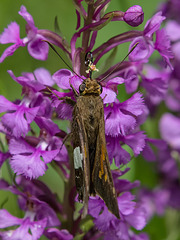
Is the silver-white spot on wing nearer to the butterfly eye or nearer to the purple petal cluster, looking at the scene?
the purple petal cluster

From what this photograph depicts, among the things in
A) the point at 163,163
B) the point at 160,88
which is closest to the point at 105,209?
the point at 160,88

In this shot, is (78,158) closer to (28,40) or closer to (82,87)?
(82,87)

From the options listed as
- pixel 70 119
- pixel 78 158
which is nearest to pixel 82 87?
pixel 70 119

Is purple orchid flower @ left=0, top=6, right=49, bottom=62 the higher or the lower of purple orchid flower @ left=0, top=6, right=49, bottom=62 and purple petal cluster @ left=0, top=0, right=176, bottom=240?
the higher

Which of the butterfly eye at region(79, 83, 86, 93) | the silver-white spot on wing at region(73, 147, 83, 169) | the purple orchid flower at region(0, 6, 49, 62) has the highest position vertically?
the purple orchid flower at region(0, 6, 49, 62)

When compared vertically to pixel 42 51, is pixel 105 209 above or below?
below

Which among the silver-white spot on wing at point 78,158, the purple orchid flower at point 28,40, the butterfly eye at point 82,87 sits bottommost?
the silver-white spot on wing at point 78,158

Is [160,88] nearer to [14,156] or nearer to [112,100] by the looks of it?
[112,100]

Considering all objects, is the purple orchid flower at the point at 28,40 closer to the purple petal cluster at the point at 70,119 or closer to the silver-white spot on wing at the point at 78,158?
the purple petal cluster at the point at 70,119

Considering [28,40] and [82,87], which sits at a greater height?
[28,40]

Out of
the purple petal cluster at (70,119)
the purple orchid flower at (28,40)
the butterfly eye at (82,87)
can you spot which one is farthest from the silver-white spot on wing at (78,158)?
the purple orchid flower at (28,40)

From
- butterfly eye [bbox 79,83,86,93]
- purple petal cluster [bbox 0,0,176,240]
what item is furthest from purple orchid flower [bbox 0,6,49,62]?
butterfly eye [bbox 79,83,86,93]
